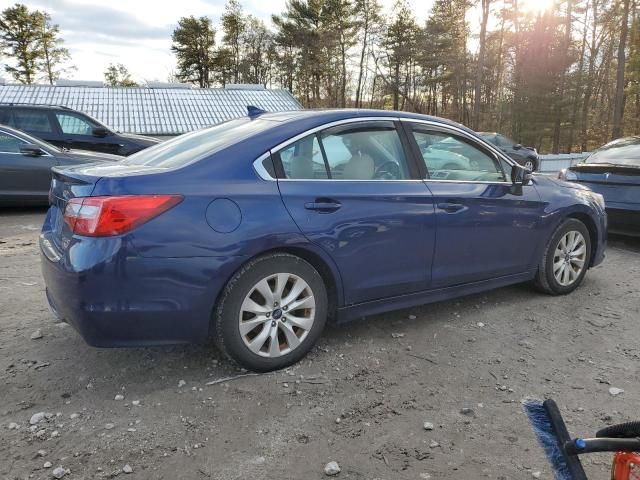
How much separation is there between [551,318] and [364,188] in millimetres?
1964

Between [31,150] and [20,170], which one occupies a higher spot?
[31,150]

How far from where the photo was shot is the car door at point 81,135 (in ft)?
33.5

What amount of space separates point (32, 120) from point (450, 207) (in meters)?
9.25

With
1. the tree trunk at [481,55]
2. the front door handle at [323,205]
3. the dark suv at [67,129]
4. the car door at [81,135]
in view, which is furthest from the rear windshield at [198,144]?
the tree trunk at [481,55]

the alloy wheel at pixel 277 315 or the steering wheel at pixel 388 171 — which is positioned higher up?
the steering wheel at pixel 388 171

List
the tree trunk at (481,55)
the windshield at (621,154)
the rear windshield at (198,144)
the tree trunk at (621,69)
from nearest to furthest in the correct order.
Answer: the rear windshield at (198,144), the windshield at (621,154), the tree trunk at (621,69), the tree trunk at (481,55)

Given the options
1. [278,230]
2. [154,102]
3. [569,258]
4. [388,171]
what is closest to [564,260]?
[569,258]

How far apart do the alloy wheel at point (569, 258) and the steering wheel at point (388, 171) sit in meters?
1.87

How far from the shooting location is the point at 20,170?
8.07m

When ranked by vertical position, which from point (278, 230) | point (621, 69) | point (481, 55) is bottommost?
point (278, 230)

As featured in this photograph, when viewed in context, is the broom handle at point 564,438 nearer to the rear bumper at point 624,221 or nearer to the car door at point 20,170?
the rear bumper at point 624,221

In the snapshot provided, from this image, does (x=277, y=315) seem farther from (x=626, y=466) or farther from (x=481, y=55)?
(x=481, y=55)

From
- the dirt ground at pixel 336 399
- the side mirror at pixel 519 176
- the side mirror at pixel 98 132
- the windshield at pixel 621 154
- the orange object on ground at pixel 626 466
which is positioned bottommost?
the dirt ground at pixel 336 399

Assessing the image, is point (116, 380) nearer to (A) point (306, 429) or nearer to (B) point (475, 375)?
(A) point (306, 429)
